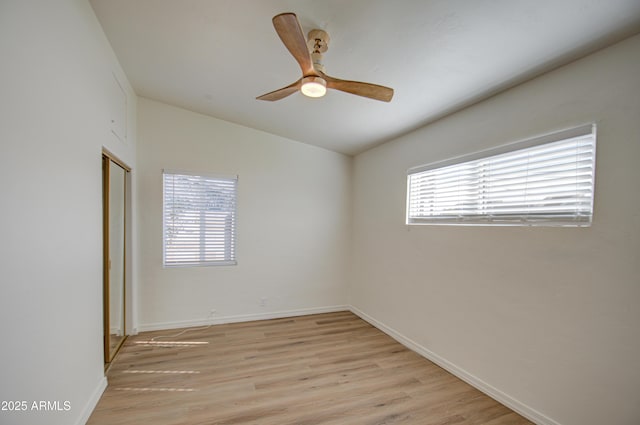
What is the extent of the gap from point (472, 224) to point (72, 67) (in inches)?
131

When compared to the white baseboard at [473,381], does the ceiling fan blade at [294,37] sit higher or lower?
higher

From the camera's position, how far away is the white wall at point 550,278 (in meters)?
1.59

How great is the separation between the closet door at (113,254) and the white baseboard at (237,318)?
0.39 m

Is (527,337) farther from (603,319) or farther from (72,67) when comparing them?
(72,67)

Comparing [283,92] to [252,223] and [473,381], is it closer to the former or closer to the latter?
[252,223]

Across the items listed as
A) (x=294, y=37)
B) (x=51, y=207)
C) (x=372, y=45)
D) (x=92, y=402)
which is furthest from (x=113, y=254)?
(x=372, y=45)

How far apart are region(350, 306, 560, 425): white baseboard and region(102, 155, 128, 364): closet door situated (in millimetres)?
3118

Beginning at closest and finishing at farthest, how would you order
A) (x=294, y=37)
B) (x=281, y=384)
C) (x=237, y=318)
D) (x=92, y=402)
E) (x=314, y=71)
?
(x=294, y=37)
(x=314, y=71)
(x=92, y=402)
(x=281, y=384)
(x=237, y=318)

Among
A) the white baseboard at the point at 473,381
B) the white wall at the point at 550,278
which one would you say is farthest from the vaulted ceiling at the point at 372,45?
the white baseboard at the point at 473,381

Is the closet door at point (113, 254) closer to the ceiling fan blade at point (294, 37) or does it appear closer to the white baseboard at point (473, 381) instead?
the ceiling fan blade at point (294, 37)

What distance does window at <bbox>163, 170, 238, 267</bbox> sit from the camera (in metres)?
3.61

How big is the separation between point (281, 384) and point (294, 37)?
2.70 metres

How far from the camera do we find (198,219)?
374cm

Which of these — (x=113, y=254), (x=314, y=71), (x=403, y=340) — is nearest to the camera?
(x=314, y=71)
